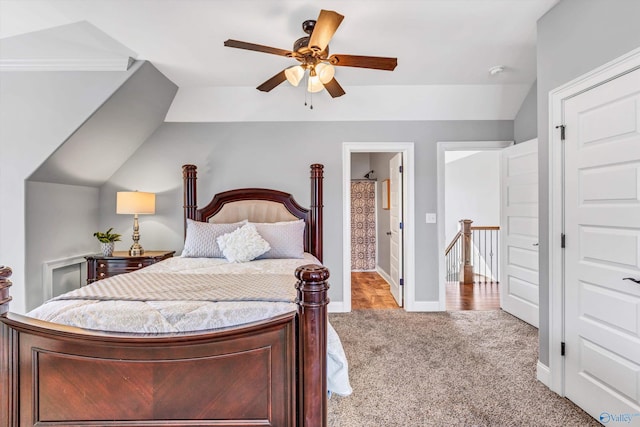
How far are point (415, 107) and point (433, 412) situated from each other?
299cm

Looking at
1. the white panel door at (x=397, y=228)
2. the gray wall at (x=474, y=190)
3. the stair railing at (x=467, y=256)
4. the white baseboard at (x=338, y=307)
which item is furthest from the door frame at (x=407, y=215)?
the gray wall at (x=474, y=190)

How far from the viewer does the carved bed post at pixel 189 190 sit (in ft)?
11.3

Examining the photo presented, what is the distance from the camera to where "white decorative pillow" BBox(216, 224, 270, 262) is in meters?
2.72

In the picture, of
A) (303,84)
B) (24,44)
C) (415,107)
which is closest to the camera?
(24,44)

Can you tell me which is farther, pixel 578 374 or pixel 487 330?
pixel 487 330

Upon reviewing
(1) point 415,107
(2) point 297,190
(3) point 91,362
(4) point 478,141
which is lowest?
(3) point 91,362

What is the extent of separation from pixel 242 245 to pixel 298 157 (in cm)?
141

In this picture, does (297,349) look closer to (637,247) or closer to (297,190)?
(637,247)

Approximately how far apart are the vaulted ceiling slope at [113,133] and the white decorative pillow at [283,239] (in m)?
1.72

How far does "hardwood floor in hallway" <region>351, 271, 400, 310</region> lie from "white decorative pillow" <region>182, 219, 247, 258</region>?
1.83 meters

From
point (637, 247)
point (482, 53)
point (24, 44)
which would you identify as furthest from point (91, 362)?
point (482, 53)

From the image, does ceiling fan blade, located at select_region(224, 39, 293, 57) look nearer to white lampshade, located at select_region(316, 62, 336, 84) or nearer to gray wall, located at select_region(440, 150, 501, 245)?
white lampshade, located at select_region(316, 62, 336, 84)

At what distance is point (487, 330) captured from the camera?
3111 mm

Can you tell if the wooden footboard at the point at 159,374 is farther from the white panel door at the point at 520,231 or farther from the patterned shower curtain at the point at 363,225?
the patterned shower curtain at the point at 363,225
